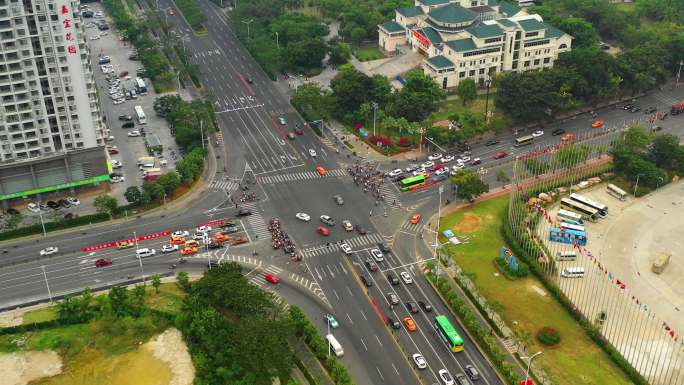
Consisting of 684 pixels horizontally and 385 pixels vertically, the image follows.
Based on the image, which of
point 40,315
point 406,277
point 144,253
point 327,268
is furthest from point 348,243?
point 40,315

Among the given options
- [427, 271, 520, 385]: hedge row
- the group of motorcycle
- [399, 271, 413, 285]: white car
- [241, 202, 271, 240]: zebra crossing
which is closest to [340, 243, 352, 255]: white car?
the group of motorcycle

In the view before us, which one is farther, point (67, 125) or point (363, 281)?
point (67, 125)

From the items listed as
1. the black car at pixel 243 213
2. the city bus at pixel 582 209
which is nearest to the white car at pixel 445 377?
the city bus at pixel 582 209

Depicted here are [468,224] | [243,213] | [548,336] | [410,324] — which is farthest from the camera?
[243,213]

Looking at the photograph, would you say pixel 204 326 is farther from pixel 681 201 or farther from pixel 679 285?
pixel 681 201

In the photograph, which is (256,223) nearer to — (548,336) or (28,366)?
(28,366)

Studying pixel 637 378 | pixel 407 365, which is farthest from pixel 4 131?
pixel 637 378

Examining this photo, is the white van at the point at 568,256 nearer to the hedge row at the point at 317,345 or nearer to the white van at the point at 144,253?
the hedge row at the point at 317,345
